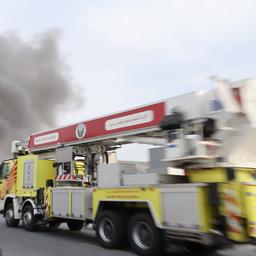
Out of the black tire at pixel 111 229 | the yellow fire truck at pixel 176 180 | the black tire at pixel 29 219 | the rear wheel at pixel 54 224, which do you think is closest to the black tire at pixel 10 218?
the black tire at pixel 29 219

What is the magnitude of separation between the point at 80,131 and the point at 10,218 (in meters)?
3.75

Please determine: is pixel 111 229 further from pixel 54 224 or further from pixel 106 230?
pixel 54 224

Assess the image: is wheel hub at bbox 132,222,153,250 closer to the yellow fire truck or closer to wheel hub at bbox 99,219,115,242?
the yellow fire truck

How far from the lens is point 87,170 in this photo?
32.9ft

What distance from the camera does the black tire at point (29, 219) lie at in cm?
1038

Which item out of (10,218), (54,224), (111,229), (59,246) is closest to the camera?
(111,229)

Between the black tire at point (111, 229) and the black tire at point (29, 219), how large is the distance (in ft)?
10.1

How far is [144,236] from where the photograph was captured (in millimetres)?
7031

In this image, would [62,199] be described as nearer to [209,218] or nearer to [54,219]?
[54,219]

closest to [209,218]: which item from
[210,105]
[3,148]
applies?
[210,105]

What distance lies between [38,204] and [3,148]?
13.3 m

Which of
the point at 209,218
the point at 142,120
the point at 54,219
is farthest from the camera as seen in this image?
the point at 54,219

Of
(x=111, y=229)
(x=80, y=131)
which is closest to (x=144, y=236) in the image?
(x=111, y=229)

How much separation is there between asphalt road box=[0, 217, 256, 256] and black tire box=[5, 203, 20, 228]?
847 mm
